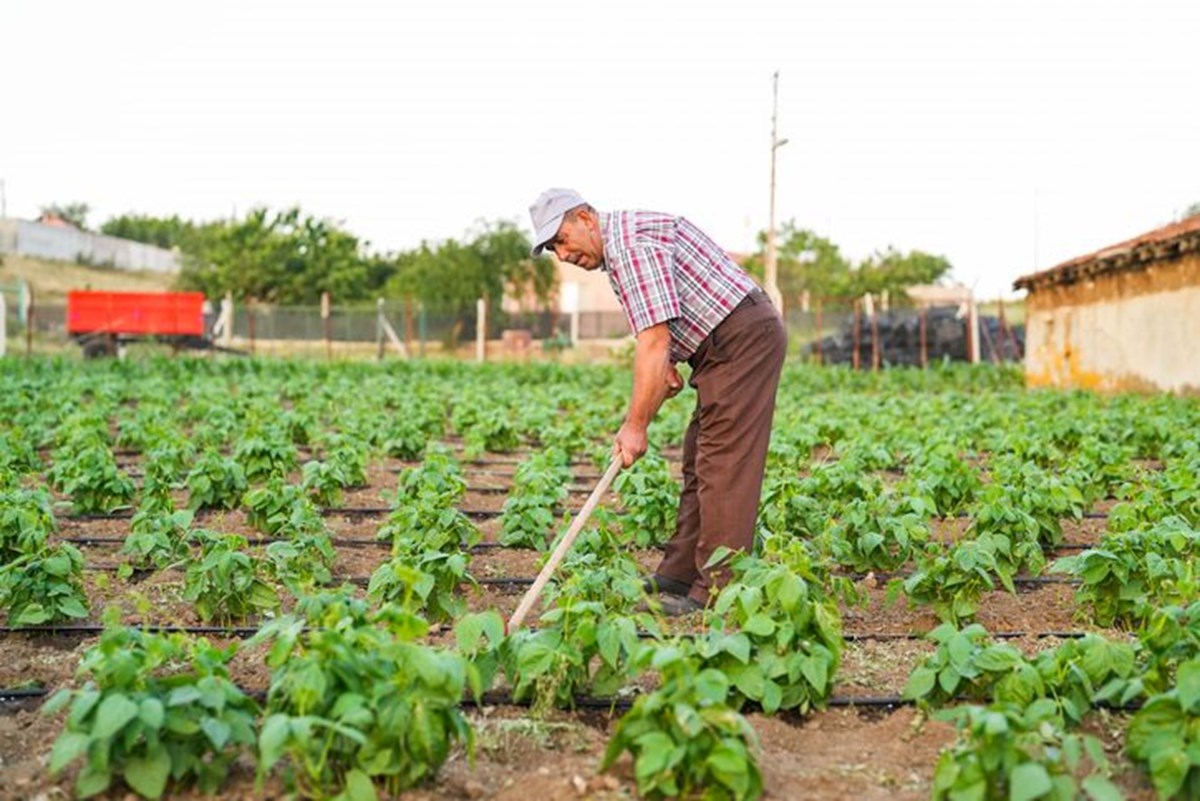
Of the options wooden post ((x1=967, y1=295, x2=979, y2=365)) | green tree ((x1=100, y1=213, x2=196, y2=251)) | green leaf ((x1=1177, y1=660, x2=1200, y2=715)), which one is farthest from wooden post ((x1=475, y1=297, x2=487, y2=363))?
green tree ((x1=100, y1=213, x2=196, y2=251))

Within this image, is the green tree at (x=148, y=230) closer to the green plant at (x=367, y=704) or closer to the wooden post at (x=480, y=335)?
the wooden post at (x=480, y=335)

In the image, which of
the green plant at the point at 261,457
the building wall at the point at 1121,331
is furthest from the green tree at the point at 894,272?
the green plant at the point at 261,457

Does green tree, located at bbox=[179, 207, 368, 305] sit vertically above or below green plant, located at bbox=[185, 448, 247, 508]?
above

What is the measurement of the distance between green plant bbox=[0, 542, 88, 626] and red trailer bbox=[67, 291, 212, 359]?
2254 cm

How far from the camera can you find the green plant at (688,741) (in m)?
2.82

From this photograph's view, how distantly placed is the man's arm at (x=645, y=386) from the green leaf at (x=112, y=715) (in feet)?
6.63

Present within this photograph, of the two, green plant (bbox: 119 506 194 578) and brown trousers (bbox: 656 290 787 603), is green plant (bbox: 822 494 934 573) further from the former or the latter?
green plant (bbox: 119 506 194 578)

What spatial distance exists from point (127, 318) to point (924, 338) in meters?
16.8

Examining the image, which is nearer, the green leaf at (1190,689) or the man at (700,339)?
the green leaf at (1190,689)

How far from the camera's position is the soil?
10.2 feet

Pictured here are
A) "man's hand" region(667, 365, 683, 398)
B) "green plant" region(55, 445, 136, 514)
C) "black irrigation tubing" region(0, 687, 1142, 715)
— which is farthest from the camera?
"green plant" region(55, 445, 136, 514)

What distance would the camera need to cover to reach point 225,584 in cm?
460

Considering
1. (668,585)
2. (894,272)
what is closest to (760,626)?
(668,585)

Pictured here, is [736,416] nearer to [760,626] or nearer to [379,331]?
[760,626]
